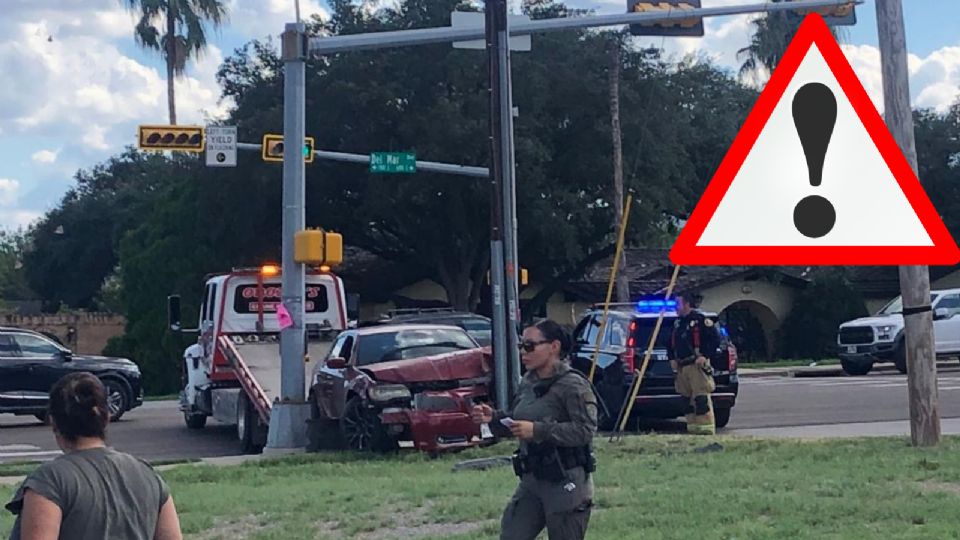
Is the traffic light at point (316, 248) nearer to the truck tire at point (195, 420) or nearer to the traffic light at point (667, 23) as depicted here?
the traffic light at point (667, 23)

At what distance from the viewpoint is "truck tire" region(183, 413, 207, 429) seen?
23.9 meters

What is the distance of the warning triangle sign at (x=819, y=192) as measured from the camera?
19.4 feet

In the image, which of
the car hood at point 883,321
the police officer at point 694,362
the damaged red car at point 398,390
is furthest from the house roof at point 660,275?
the damaged red car at point 398,390

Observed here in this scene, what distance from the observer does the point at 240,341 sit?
21703 millimetres

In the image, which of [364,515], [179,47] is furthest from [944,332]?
[179,47]

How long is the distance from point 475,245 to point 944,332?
16624 millimetres

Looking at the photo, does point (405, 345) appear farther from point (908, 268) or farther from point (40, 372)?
point (40, 372)

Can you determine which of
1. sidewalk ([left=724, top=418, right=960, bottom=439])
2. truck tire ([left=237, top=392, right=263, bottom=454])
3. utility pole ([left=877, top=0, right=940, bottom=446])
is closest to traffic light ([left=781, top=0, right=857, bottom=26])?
sidewalk ([left=724, top=418, right=960, bottom=439])

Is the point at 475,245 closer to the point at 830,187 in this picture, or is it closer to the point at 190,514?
the point at 190,514

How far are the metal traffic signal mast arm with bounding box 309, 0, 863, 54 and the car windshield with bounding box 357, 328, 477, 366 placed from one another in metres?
3.62

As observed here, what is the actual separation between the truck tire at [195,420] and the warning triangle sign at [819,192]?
60.6 feet

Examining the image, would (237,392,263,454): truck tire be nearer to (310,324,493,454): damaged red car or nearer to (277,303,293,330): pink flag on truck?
(310,324,493,454): damaged red car

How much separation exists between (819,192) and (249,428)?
49.2 feet

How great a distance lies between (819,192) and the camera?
588cm
